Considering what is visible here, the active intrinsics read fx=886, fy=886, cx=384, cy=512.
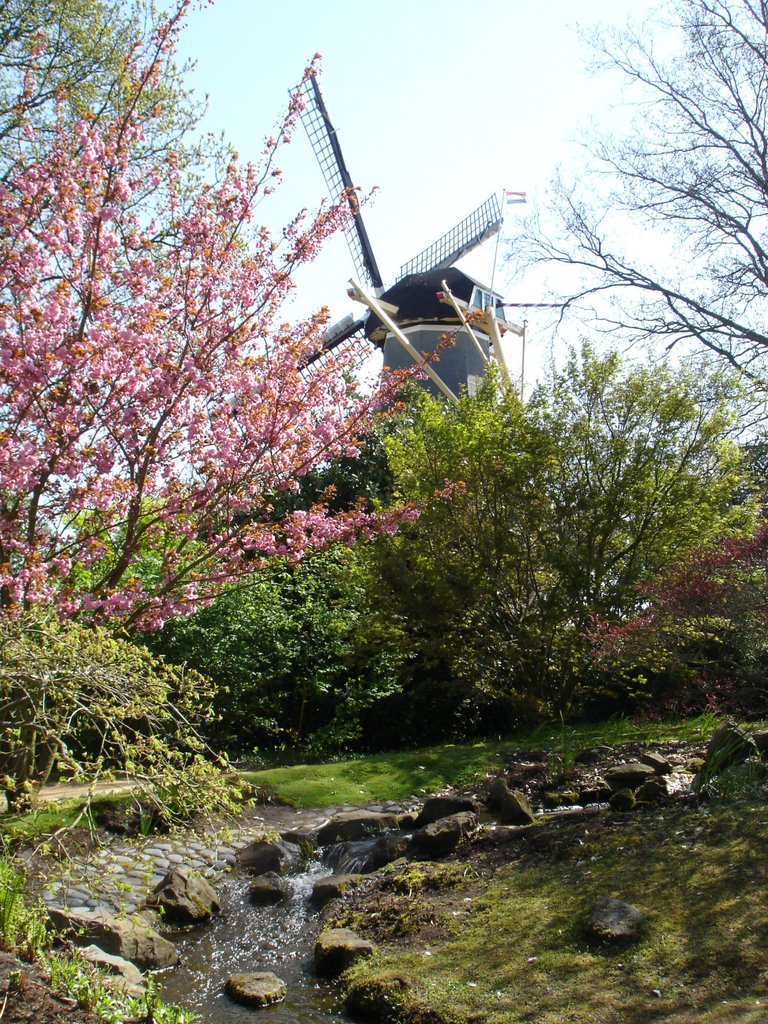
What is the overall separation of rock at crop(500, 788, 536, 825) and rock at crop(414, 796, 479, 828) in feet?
0.92

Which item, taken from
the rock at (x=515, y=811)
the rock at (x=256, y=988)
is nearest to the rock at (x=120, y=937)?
the rock at (x=256, y=988)

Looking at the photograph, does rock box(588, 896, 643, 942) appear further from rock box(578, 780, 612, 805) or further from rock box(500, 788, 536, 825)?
rock box(578, 780, 612, 805)

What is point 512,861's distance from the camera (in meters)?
6.64

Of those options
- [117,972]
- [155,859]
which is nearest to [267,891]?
[155,859]

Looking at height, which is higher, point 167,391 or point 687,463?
point 167,391

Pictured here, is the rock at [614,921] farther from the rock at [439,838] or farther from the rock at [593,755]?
the rock at [593,755]

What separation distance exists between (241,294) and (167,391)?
3.97 feet

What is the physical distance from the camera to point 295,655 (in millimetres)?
12852

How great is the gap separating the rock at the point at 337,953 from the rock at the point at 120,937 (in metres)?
1.04

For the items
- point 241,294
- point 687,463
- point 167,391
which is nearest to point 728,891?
point 167,391

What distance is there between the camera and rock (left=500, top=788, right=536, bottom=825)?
25.5ft

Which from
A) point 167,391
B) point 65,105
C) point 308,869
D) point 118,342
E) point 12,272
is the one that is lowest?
point 308,869

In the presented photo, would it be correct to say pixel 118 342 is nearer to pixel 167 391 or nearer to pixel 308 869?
pixel 167 391

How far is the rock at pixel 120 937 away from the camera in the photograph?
548 cm
